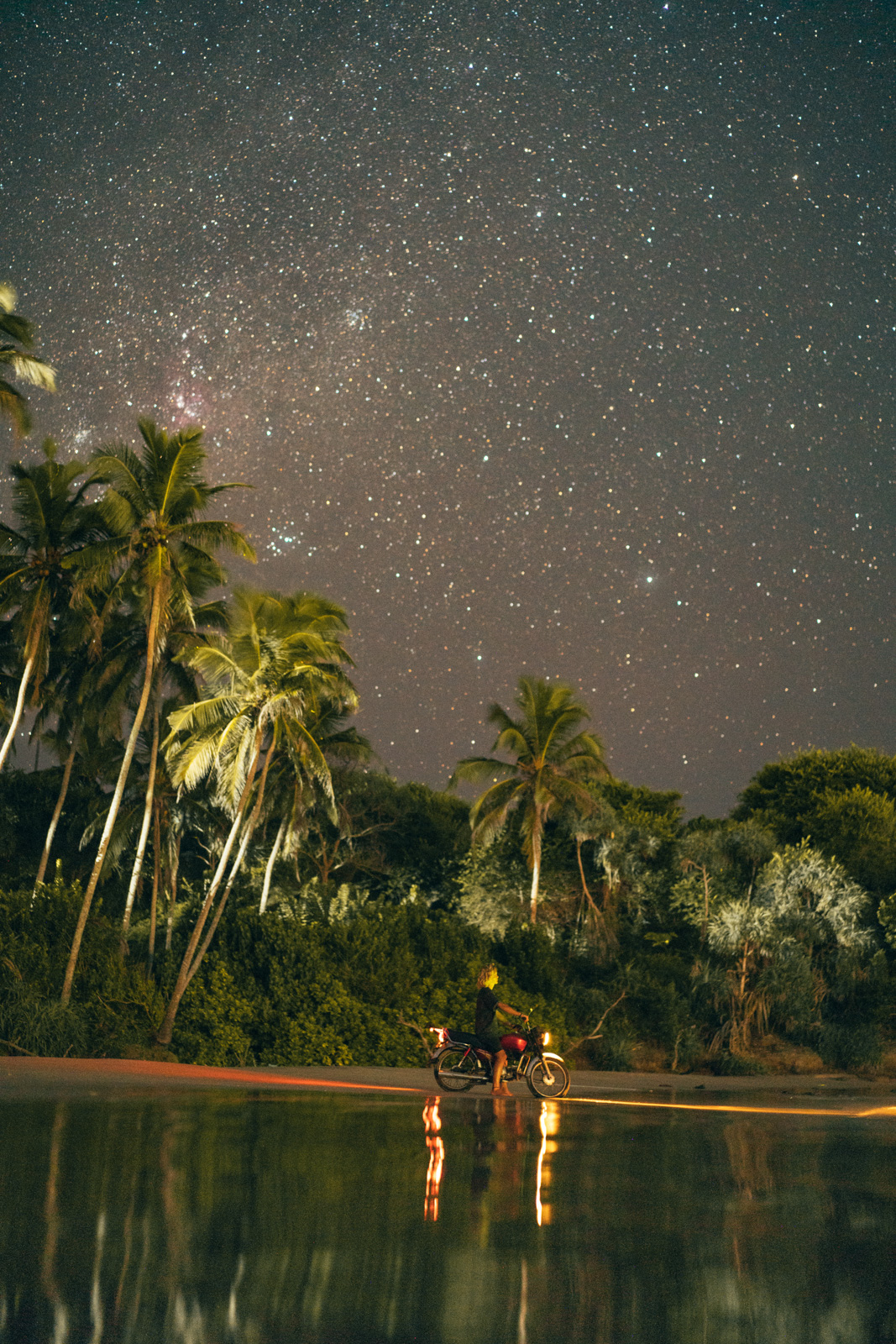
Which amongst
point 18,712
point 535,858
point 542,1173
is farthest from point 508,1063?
point 535,858

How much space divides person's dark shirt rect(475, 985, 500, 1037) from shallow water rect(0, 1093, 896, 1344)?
519 centimetres

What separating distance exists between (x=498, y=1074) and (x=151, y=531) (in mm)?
13252

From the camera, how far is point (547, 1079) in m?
15.3

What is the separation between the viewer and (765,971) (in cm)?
3019

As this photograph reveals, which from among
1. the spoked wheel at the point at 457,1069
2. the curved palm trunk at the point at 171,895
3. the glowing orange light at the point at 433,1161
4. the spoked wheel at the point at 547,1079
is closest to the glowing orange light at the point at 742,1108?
the spoked wheel at the point at 547,1079

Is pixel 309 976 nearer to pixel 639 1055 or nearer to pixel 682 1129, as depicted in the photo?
pixel 639 1055

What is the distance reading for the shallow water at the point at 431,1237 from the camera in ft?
13.9

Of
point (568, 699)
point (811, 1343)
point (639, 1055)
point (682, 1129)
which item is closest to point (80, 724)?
point (568, 699)

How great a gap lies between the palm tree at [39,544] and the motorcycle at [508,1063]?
44.4 ft

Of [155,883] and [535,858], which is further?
[535,858]

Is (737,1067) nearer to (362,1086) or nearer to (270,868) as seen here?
(270,868)

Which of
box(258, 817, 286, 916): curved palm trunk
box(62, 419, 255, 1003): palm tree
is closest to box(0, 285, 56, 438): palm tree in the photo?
box(62, 419, 255, 1003): palm tree

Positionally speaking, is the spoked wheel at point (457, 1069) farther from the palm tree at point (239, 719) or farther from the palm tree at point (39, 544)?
the palm tree at point (39, 544)

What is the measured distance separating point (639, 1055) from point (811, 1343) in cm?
2686
